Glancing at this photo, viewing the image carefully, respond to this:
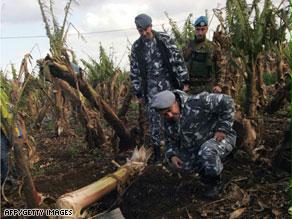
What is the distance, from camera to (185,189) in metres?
4.53

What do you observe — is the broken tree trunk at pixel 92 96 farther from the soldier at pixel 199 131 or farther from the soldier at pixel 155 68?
the soldier at pixel 199 131

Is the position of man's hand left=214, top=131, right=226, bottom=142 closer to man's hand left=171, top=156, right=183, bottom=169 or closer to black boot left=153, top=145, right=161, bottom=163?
man's hand left=171, top=156, right=183, bottom=169

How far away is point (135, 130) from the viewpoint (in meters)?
6.25

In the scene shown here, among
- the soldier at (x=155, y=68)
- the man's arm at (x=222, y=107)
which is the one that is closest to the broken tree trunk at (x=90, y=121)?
the soldier at (x=155, y=68)

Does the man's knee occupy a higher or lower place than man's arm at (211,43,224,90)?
lower

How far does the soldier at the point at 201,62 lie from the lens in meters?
5.53

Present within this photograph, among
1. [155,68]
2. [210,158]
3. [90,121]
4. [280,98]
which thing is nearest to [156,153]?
[155,68]

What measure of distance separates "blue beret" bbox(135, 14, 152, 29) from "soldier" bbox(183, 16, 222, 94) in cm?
75

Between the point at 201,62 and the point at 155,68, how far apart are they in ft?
2.28

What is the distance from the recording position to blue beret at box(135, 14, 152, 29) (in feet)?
16.1

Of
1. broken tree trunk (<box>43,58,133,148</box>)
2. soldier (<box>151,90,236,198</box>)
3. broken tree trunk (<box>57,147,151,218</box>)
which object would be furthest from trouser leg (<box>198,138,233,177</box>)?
broken tree trunk (<box>43,58,133,148</box>)

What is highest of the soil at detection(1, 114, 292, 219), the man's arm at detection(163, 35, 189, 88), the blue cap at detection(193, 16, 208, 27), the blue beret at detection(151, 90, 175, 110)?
the blue cap at detection(193, 16, 208, 27)

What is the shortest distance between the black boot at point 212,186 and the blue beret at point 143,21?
173 cm

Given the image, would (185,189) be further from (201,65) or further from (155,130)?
(201,65)
